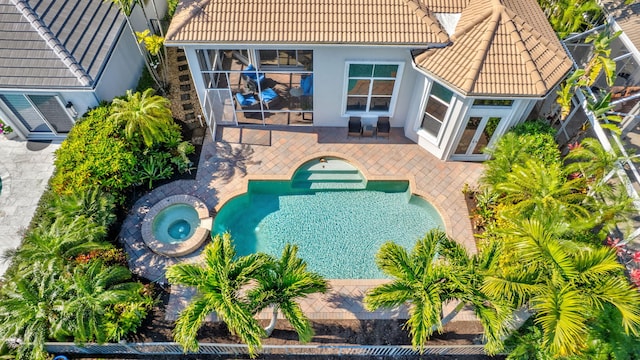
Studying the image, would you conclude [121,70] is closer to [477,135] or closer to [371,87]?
[371,87]

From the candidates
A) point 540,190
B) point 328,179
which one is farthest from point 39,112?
point 540,190

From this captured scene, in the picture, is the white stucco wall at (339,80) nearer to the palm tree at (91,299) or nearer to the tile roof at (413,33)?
the tile roof at (413,33)

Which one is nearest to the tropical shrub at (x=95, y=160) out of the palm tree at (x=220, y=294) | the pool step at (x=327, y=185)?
the palm tree at (x=220, y=294)

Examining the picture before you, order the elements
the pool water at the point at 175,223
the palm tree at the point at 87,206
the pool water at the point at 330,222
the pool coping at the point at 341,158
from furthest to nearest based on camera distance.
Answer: the pool coping at the point at 341,158, the pool water at the point at 175,223, the pool water at the point at 330,222, the palm tree at the point at 87,206

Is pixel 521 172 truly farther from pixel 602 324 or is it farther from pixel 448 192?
pixel 602 324

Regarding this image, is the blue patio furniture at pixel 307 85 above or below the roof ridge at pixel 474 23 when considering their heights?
below

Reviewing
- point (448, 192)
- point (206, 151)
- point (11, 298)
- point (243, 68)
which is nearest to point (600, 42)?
point (448, 192)
